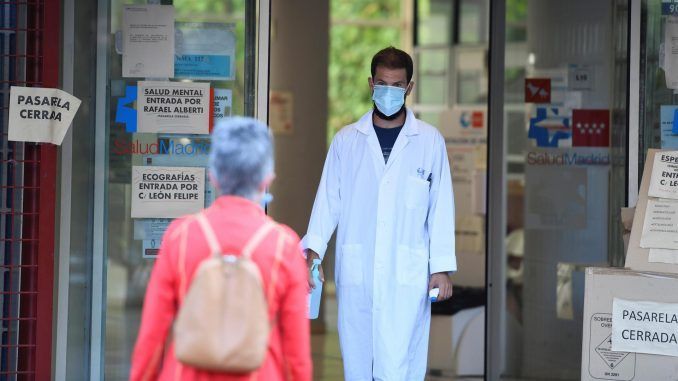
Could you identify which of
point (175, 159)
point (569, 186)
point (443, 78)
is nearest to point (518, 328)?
point (569, 186)

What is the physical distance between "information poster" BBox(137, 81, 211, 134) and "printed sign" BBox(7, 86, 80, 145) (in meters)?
0.36

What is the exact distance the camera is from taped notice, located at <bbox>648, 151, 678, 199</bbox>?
4922 millimetres

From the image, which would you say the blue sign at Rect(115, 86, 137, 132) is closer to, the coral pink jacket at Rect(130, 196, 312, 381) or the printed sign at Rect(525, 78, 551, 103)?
the coral pink jacket at Rect(130, 196, 312, 381)

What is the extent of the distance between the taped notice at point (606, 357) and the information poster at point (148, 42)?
2308mm

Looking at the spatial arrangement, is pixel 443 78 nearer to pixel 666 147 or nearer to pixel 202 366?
pixel 666 147

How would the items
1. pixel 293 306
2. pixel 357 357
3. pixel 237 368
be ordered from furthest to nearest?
pixel 357 357 < pixel 293 306 < pixel 237 368

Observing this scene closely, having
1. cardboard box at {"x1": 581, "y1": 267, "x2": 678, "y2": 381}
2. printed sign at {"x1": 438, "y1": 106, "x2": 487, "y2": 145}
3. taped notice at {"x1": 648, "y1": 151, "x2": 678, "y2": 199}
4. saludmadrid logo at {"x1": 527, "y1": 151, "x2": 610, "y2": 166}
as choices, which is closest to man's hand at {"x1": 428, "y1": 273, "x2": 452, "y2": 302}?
cardboard box at {"x1": 581, "y1": 267, "x2": 678, "y2": 381}

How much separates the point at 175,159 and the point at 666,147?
7.78 feet

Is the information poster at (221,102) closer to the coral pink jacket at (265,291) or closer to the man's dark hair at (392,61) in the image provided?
the man's dark hair at (392,61)

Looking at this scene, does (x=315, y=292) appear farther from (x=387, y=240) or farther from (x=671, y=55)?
(x=671, y=55)

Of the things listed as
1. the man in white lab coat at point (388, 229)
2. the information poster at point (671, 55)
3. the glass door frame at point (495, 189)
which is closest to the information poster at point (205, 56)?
the man in white lab coat at point (388, 229)

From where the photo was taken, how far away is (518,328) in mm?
7355

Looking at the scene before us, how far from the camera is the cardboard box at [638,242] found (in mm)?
4852

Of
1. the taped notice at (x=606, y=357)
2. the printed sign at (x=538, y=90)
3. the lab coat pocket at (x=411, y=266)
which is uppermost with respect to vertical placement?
the printed sign at (x=538, y=90)
